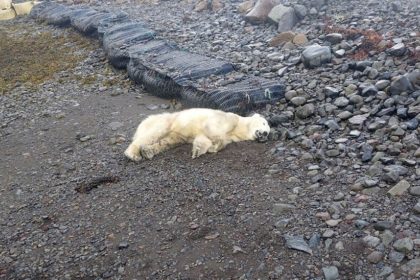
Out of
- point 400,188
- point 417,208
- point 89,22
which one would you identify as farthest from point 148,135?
point 89,22

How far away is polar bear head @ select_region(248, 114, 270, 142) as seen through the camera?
264 inches

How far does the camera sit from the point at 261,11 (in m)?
12.2

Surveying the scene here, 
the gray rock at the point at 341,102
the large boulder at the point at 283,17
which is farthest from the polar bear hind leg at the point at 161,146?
the large boulder at the point at 283,17

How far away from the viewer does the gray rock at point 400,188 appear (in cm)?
504

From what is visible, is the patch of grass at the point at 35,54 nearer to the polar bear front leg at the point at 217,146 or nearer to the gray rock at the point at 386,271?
the polar bear front leg at the point at 217,146

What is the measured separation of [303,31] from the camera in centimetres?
1077

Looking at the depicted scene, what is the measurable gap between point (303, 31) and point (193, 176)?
602cm

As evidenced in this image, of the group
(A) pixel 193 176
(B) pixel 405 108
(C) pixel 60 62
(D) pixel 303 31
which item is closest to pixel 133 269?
(A) pixel 193 176

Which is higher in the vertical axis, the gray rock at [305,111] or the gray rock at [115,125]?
the gray rock at [305,111]

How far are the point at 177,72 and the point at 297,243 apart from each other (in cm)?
531

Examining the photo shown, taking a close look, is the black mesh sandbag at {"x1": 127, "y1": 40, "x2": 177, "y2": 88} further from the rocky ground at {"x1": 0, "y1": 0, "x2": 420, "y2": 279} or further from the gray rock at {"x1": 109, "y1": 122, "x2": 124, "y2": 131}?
the gray rock at {"x1": 109, "y1": 122, "x2": 124, "y2": 131}

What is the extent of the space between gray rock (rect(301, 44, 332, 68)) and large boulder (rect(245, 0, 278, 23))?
3759 mm

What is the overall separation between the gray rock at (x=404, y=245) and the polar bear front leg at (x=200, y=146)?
9.65ft

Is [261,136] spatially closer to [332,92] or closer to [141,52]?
[332,92]
